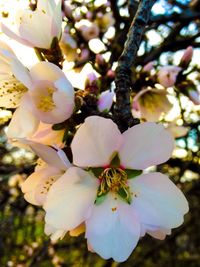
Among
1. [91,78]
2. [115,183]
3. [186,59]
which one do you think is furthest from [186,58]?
[115,183]

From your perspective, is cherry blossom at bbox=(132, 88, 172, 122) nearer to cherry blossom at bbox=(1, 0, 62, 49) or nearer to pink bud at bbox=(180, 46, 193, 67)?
pink bud at bbox=(180, 46, 193, 67)

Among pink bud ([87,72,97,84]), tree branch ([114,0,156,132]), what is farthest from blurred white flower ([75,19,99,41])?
tree branch ([114,0,156,132])

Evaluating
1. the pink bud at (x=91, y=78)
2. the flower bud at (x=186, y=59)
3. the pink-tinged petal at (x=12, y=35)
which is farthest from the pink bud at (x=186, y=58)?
the pink-tinged petal at (x=12, y=35)

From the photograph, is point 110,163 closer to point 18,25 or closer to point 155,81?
point 18,25

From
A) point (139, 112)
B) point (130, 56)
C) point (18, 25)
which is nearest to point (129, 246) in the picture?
point (130, 56)

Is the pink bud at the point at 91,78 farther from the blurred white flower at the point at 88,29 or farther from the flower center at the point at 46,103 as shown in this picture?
the blurred white flower at the point at 88,29

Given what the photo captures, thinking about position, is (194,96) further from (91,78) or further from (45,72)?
(45,72)
